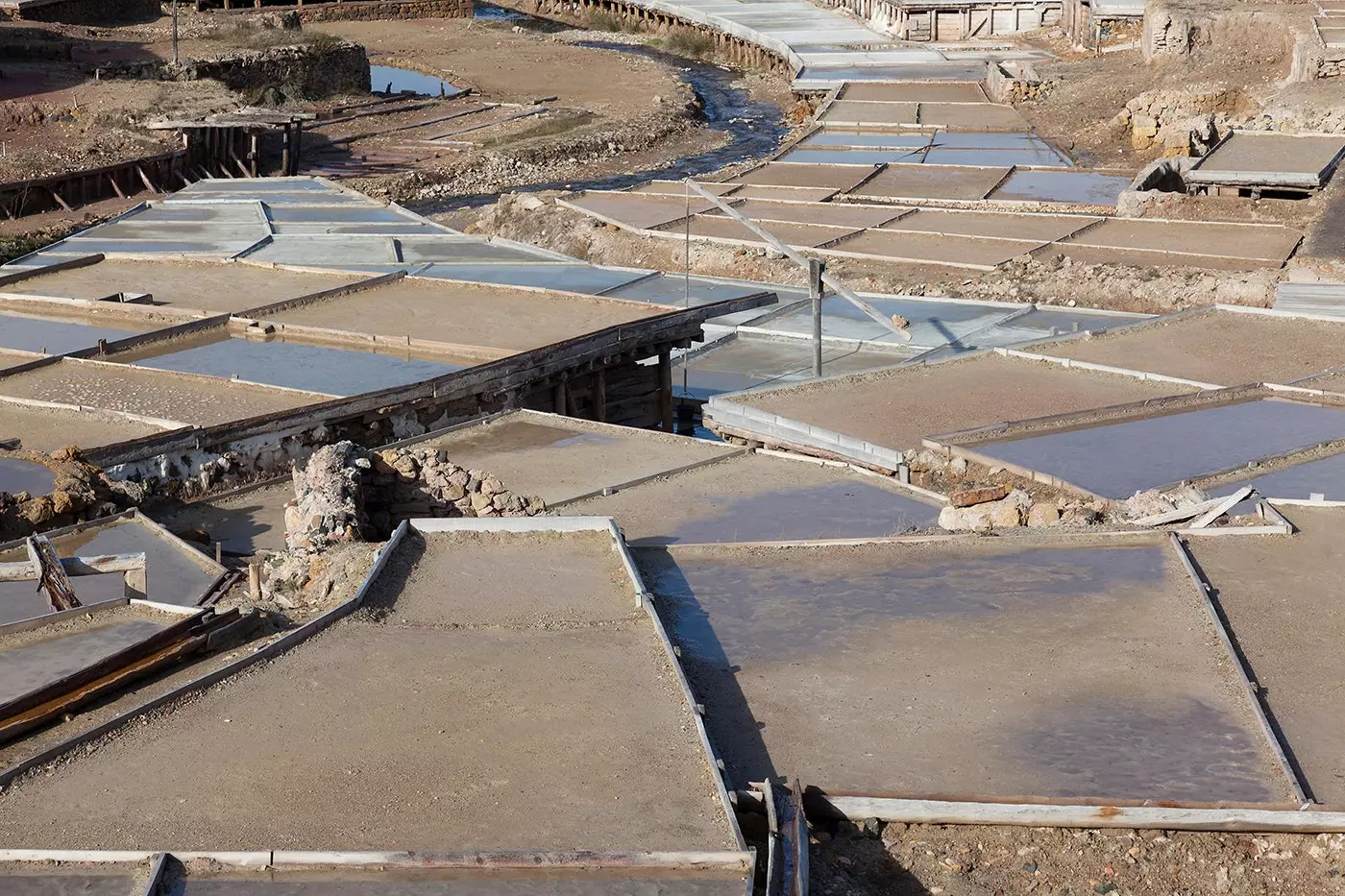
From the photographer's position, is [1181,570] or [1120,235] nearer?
[1181,570]

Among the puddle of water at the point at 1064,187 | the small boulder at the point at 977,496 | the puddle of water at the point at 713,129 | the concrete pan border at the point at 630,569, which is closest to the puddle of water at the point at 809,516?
the small boulder at the point at 977,496

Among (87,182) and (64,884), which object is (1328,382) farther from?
(87,182)

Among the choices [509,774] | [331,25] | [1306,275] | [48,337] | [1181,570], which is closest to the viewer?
[509,774]

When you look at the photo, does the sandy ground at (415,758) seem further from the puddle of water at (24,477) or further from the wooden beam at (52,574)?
the puddle of water at (24,477)

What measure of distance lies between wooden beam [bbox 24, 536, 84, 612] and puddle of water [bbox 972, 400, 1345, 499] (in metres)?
7.19

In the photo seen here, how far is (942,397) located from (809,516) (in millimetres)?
3334

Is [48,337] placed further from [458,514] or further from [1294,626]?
[1294,626]

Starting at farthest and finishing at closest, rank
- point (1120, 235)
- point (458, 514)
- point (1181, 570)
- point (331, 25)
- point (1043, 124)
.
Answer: point (331, 25)
point (1043, 124)
point (1120, 235)
point (458, 514)
point (1181, 570)

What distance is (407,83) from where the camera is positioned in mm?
55062

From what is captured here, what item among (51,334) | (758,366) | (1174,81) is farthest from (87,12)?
(758,366)

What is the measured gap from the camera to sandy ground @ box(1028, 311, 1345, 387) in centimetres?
1633

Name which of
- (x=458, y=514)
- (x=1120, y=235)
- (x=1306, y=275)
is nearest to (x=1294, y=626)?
(x=458, y=514)

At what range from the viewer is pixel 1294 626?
9539 mm

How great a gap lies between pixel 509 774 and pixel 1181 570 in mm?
4845
